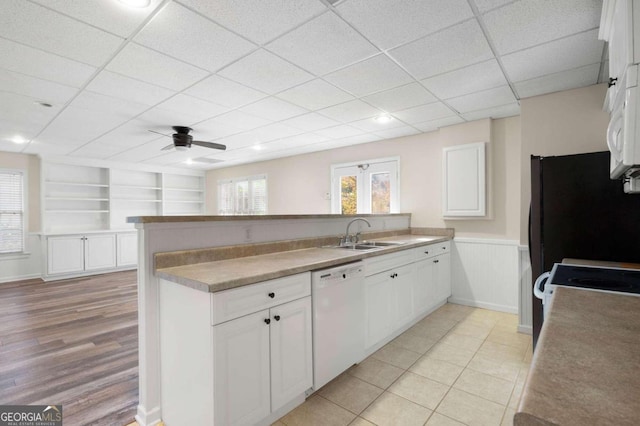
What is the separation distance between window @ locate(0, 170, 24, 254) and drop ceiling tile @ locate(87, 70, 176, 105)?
4.79m

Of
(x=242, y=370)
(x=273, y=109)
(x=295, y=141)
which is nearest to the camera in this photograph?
(x=242, y=370)

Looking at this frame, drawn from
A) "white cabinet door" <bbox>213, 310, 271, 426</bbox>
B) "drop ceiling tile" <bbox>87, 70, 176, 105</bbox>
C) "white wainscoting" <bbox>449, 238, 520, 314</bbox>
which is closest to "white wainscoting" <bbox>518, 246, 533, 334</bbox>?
"white wainscoting" <bbox>449, 238, 520, 314</bbox>

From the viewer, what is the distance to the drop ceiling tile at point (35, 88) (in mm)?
2652

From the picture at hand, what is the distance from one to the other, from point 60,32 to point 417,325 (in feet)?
13.1

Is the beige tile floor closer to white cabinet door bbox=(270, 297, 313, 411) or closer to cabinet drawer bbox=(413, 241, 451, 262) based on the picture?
white cabinet door bbox=(270, 297, 313, 411)

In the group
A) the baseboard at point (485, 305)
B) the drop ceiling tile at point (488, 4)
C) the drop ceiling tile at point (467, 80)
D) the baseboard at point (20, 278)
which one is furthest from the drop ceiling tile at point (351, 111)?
the baseboard at point (20, 278)

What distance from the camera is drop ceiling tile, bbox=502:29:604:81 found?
7.25 ft

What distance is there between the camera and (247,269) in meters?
1.87

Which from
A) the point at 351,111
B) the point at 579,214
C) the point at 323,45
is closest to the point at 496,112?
the point at 351,111

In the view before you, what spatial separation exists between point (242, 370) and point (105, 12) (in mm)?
2241

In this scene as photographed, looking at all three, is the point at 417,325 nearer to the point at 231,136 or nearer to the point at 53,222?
the point at 231,136

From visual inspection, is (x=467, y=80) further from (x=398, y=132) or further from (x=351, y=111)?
(x=398, y=132)

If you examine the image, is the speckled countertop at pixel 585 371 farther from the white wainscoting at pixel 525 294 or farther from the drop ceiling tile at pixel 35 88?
the drop ceiling tile at pixel 35 88

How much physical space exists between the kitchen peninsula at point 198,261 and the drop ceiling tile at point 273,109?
145 cm
